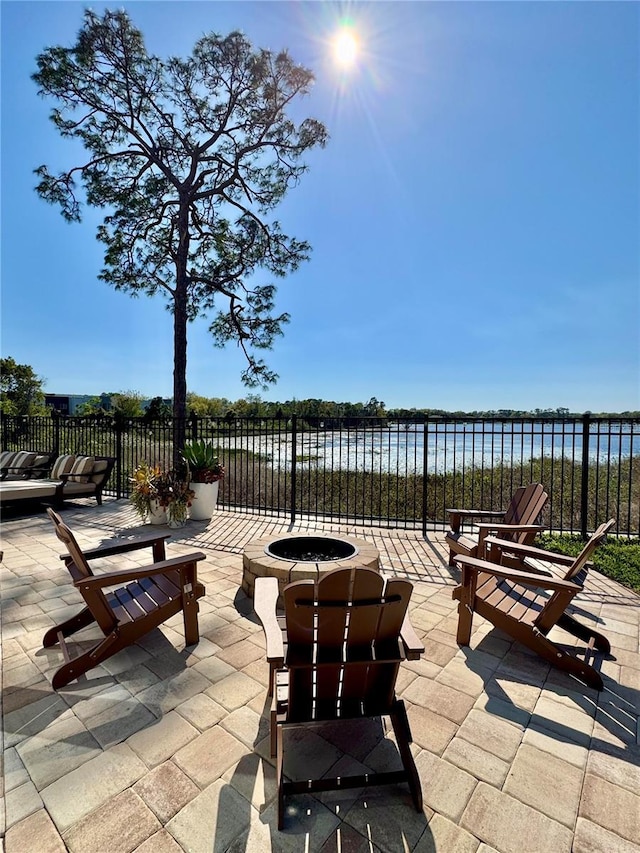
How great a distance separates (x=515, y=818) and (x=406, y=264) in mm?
9283

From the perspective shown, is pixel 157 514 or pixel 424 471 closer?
pixel 424 471

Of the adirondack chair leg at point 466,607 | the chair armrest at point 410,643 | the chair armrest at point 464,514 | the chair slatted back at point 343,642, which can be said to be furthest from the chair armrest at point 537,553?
the chair slatted back at point 343,642

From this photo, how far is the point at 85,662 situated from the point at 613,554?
540 cm

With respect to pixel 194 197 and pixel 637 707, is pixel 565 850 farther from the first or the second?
pixel 194 197

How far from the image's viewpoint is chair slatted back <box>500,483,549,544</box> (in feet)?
11.0

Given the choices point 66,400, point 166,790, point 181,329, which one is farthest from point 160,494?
point 66,400

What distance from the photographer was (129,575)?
219cm

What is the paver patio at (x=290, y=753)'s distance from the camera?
4.24 feet

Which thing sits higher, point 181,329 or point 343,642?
point 181,329

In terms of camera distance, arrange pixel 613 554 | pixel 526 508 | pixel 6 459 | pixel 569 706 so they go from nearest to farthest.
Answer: pixel 569 706
pixel 526 508
pixel 613 554
pixel 6 459

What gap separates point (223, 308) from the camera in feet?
29.0

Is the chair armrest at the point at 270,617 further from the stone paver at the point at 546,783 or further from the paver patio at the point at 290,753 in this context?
the stone paver at the point at 546,783

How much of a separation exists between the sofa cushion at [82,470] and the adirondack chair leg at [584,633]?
7.07 metres

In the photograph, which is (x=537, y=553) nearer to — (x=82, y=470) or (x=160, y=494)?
(x=160, y=494)
